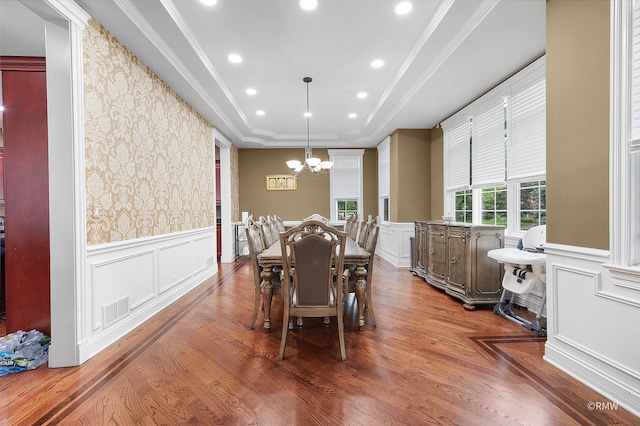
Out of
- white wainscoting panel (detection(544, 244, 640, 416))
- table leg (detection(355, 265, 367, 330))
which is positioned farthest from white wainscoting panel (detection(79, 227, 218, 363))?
white wainscoting panel (detection(544, 244, 640, 416))

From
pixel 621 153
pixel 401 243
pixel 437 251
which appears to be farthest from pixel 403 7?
pixel 401 243

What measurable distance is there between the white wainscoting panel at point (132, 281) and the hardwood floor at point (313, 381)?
149mm

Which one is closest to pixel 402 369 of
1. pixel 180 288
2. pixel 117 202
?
pixel 117 202

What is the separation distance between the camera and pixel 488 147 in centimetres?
389

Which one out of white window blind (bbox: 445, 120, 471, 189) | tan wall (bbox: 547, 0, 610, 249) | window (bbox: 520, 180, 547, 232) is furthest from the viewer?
white window blind (bbox: 445, 120, 471, 189)

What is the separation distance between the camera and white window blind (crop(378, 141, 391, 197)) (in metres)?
6.24

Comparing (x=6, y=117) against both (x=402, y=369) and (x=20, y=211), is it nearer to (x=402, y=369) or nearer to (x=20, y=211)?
(x=20, y=211)

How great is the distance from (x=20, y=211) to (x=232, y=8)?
2.59 metres

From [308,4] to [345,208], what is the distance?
535 centimetres

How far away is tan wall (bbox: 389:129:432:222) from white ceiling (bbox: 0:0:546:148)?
2.96 feet

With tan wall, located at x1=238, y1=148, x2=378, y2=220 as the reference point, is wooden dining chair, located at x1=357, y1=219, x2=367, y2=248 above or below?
below

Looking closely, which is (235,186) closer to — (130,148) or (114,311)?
(130,148)

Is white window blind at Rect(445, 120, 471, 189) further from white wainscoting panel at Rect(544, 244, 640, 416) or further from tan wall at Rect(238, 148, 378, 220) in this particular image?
white wainscoting panel at Rect(544, 244, 640, 416)

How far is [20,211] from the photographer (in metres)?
2.36
